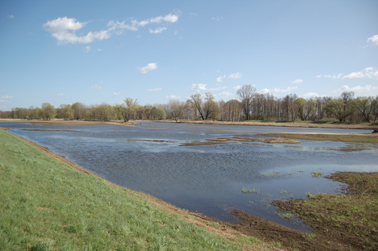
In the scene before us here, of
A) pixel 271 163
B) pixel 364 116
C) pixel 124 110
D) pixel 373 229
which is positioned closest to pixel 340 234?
pixel 373 229

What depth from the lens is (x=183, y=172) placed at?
17.1 meters

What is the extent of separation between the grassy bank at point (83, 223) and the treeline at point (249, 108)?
312ft

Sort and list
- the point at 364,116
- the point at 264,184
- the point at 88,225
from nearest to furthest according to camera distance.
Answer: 1. the point at 88,225
2. the point at 264,184
3. the point at 364,116

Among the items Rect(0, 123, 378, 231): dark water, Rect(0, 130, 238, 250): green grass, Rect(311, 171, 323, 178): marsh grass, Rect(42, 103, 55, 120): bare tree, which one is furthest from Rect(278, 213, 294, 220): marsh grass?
Rect(42, 103, 55, 120): bare tree

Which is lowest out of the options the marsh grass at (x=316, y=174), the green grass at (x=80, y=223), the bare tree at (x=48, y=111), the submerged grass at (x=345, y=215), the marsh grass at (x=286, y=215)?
the marsh grass at (x=316, y=174)

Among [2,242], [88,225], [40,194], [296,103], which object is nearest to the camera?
[2,242]

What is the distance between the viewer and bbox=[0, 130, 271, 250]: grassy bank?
4.53 metres

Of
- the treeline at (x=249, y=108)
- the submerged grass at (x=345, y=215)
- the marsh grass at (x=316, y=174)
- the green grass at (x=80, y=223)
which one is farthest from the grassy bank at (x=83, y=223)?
the treeline at (x=249, y=108)

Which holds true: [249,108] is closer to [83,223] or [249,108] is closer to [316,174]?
[316,174]

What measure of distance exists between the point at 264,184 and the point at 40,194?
12.5m

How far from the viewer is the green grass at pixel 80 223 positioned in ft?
14.8

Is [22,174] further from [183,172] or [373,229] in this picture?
[373,229]

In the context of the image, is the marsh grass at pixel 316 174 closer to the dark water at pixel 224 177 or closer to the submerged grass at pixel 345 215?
the dark water at pixel 224 177

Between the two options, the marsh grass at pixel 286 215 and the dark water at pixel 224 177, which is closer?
the marsh grass at pixel 286 215
